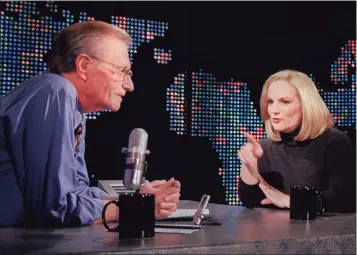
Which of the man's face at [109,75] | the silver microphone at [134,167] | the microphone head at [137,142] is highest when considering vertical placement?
the man's face at [109,75]

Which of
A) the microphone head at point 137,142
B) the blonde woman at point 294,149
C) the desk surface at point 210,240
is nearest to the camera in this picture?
the desk surface at point 210,240

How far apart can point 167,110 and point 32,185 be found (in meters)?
1.55

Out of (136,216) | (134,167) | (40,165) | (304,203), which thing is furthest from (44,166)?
(304,203)

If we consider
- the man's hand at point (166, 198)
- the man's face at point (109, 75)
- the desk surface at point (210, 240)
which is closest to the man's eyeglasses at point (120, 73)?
the man's face at point (109, 75)

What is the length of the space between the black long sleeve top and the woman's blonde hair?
0.11ft

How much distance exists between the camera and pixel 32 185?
1.17 meters

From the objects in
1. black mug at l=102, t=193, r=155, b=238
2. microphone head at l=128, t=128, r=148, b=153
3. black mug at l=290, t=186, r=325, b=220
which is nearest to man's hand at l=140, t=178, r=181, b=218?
microphone head at l=128, t=128, r=148, b=153

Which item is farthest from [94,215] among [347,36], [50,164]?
[347,36]

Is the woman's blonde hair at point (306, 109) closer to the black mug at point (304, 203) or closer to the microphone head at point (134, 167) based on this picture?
the black mug at point (304, 203)

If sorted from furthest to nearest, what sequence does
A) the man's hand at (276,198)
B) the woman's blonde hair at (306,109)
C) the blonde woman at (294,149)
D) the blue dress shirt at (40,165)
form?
the woman's blonde hair at (306,109) → the blonde woman at (294,149) → the man's hand at (276,198) → the blue dress shirt at (40,165)

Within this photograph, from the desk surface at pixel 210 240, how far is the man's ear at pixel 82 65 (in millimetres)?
610

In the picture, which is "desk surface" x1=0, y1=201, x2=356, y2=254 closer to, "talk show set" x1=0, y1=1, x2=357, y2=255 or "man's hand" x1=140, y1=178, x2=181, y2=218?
"talk show set" x1=0, y1=1, x2=357, y2=255

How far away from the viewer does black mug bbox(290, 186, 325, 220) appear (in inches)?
52.2

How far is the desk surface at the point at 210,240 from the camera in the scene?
2.75 feet
